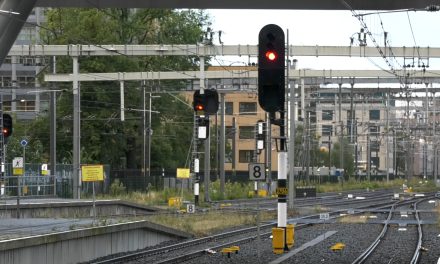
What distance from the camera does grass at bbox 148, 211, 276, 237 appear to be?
102 ft

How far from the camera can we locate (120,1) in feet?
69.9

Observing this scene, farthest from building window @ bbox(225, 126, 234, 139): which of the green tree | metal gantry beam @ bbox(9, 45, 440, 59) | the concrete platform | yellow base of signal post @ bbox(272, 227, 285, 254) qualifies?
yellow base of signal post @ bbox(272, 227, 285, 254)

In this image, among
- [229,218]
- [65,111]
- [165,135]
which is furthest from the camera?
[165,135]

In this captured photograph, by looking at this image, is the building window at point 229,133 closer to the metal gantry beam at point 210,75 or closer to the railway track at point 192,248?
the metal gantry beam at point 210,75

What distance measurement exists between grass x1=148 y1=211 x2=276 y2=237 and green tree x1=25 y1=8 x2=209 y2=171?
24606 millimetres

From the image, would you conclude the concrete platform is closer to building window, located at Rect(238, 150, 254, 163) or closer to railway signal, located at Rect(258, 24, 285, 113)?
railway signal, located at Rect(258, 24, 285, 113)

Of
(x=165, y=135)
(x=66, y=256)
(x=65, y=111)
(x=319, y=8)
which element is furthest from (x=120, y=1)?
(x=165, y=135)

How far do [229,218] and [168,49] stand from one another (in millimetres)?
15358

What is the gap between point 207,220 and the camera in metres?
35.2

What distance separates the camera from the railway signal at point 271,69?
1705cm

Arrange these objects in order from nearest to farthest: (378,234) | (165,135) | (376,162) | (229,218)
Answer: (378,234), (229,218), (165,135), (376,162)

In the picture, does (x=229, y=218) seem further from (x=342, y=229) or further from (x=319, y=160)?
(x=319, y=160)

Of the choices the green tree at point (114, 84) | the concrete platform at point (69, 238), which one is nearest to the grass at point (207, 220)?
the concrete platform at point (69, 238)

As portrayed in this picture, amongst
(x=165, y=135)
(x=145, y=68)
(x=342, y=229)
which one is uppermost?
(x=145, y=68)
